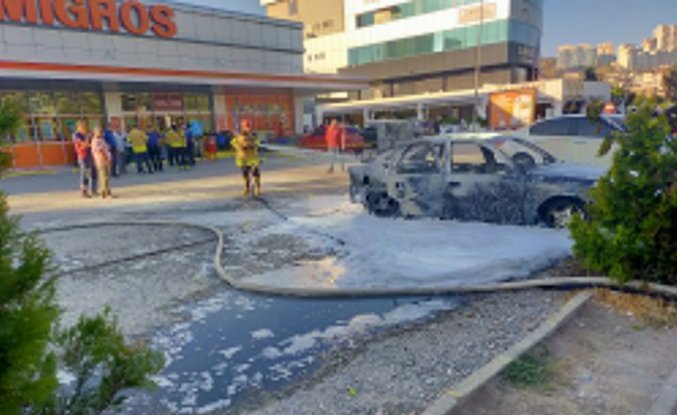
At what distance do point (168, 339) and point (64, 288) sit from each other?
226 cm

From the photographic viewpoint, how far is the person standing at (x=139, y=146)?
54.7ft

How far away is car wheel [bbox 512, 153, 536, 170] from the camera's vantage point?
266 inches

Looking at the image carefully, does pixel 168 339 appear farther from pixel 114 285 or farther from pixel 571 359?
pixel 571 359

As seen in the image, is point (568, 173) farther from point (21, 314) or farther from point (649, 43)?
point (649, 43)

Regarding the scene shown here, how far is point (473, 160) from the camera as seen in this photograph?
7.13 meters

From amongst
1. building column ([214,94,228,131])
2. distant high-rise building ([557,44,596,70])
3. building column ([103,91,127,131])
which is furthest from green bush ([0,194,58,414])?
distant high-rise building ([557,44,596,70])

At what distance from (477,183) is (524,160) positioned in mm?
795

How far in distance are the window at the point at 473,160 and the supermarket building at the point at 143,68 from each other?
50.2 ft

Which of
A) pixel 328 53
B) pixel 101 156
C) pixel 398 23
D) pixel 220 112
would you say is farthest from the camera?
pixel 328 53

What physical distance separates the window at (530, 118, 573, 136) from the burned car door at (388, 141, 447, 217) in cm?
658

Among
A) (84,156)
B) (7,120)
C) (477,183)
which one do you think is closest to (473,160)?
(477,183)

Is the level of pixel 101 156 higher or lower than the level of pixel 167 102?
lower

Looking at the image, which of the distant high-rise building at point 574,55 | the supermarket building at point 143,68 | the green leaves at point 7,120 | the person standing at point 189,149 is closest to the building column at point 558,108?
the supermarket building at point 143,68

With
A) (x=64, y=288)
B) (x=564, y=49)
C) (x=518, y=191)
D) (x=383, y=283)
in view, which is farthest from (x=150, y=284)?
(x=564, y=49)
